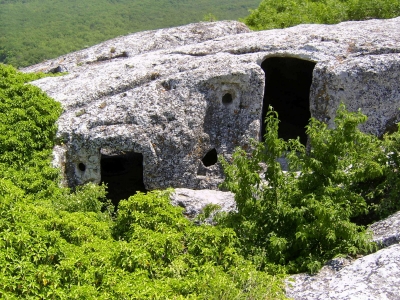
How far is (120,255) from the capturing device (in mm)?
7984

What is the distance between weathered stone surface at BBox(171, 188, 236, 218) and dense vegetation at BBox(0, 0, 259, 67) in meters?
90.1

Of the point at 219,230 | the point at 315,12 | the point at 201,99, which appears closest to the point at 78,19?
the point at 315,12

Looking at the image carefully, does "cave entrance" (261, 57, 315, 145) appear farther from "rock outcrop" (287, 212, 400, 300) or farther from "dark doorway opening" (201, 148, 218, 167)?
"rock outcrop" (287, 212, 400, 300)

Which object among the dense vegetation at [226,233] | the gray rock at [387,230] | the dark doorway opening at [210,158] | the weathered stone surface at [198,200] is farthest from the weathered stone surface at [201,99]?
the gray rock at [387,230]

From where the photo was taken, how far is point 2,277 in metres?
6.83

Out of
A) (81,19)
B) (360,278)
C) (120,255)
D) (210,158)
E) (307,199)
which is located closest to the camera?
(360,278)

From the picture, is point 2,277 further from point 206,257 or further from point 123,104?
point 123,104

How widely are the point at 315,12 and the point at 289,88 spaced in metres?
7.96

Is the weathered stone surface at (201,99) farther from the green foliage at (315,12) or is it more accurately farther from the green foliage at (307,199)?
the green foliage at (315,12)

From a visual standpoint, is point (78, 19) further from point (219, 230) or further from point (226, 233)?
point (226, 233)

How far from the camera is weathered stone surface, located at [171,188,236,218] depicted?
1157 cm

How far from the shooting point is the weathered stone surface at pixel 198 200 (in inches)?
456

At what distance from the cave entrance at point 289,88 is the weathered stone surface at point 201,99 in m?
3.90

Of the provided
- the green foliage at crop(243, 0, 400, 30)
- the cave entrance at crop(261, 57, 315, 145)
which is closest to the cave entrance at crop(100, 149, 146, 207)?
the cave entrance at crop(261, 57, 315, 145)
